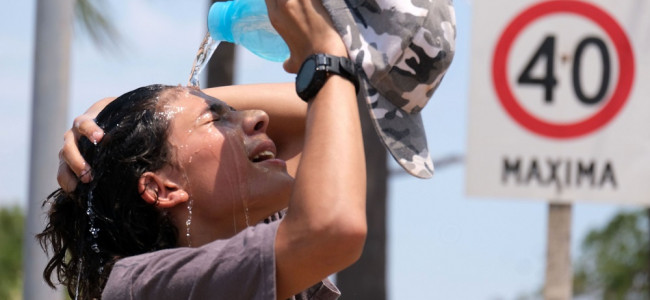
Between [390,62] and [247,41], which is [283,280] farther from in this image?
[247,41]

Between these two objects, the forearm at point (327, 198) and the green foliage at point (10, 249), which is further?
the green foliage at point (10, 249)

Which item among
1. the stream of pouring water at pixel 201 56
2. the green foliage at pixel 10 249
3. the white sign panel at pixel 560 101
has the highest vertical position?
the stream of pouring water at pixel 201 56

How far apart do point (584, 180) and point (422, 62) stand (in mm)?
4175

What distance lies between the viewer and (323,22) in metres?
2.98

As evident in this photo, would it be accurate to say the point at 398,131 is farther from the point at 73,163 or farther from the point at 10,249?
the point at 10,249

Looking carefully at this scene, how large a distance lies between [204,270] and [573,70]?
14.6 feet

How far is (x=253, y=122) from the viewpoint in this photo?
10.9ft

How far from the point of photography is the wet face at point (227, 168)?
3256mm

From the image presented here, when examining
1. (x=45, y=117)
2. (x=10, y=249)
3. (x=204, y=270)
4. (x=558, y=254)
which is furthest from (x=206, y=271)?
(x=10, y=249)

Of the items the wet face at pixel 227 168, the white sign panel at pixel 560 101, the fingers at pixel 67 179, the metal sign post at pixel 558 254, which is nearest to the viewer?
the wet face at pixel 227 168

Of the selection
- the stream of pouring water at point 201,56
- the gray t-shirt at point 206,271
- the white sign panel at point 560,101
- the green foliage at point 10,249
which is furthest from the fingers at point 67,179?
the green foliage at point 10,249

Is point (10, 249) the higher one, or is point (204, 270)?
point (204, 270)

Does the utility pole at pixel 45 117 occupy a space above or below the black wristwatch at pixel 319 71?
below

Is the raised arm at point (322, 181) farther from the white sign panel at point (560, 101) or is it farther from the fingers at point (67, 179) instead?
the white sign panel at point (560, 101)
